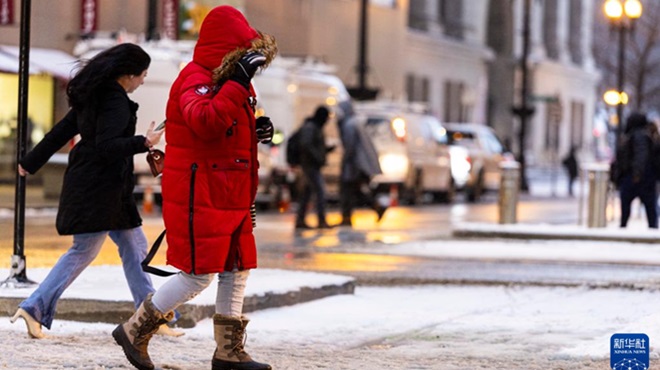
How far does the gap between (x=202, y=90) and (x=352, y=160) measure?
51.1 feet

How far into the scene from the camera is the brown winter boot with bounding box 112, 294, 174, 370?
8367 millimetres

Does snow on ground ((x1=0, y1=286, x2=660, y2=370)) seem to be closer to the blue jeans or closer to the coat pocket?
the blue jeans

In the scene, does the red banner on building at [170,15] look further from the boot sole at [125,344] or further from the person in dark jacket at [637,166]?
the boot sole at [125,344]

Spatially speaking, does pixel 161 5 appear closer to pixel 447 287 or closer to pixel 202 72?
pixel 447 287

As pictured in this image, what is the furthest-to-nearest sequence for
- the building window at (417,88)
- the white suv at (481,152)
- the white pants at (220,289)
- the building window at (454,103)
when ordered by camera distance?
the building window at (454,103) → the building window at (417,88) → the white suv at (481,152) → the white pants at (220,289)

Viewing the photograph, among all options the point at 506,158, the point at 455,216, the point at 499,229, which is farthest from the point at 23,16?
the point at 506,158

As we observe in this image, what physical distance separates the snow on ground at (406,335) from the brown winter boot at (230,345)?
56cm

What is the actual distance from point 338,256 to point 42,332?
8.44 m

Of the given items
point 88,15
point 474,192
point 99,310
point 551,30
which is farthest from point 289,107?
point 551,30

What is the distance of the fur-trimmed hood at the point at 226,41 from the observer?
26.2ft

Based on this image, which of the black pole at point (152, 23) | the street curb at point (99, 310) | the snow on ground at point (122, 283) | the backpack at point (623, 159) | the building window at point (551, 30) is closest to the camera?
the street curb at point (99, 310)

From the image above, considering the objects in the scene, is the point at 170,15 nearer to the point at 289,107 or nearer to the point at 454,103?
the point at 289,107

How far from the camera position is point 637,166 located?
21.6m

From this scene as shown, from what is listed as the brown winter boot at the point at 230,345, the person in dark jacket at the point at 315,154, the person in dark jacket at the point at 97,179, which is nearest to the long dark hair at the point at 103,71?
the person in dark jacket at the point at 97,179
